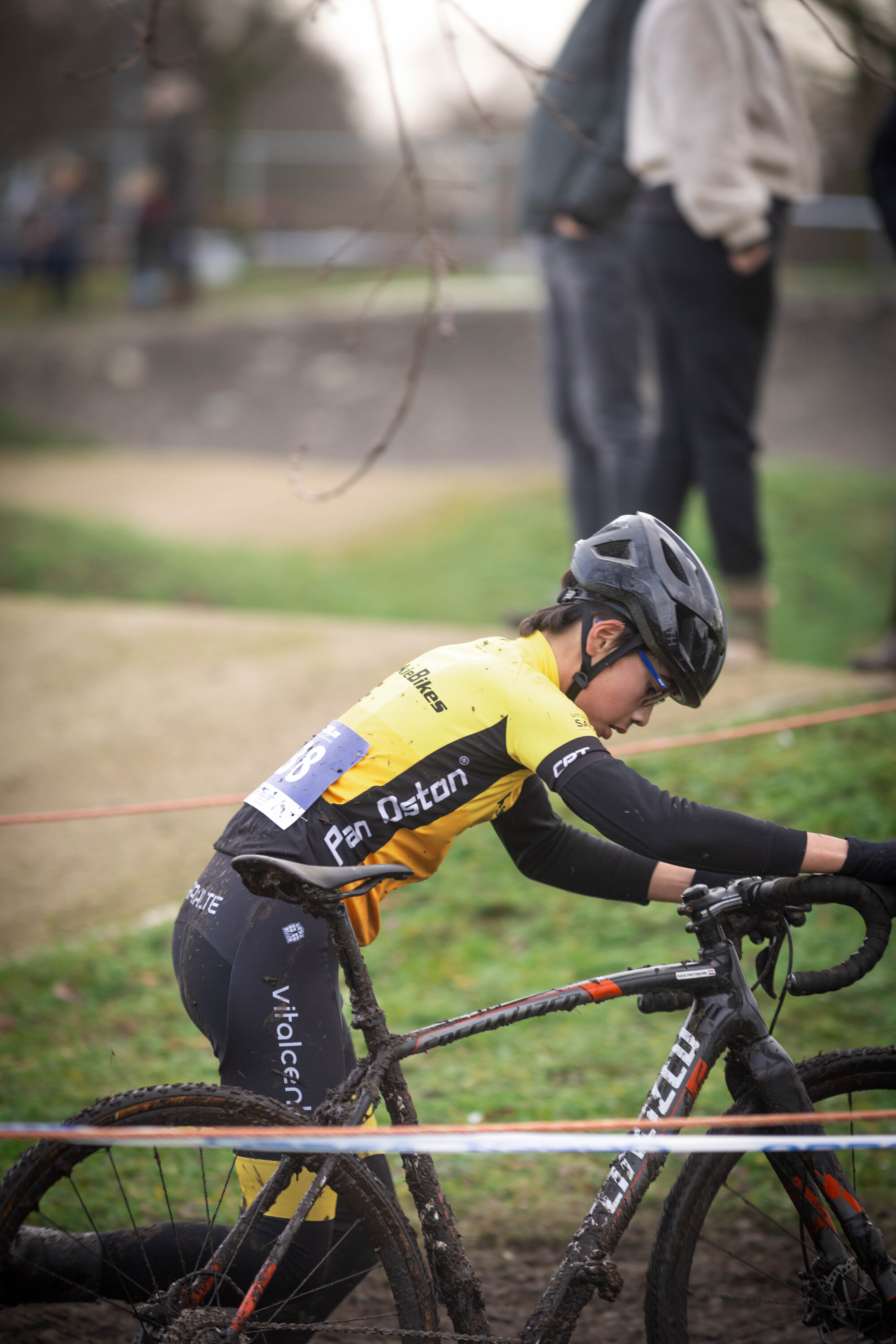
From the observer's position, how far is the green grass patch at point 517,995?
3.69m

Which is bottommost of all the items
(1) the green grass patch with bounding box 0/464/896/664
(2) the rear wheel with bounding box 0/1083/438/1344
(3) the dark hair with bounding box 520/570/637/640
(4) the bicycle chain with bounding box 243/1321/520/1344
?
(1) the green grass patch with bounding box 0/464/896/664

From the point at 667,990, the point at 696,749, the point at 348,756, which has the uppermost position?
the point at 348,756

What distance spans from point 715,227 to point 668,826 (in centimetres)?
355

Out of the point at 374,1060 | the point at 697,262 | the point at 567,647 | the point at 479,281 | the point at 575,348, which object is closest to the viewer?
the point at 374,1060

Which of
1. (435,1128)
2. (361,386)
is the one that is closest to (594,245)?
(435,1128)

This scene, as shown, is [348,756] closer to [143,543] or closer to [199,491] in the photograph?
[143,543]

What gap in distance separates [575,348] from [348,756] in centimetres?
400

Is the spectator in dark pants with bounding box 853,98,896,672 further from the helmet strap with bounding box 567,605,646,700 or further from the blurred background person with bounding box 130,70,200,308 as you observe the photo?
the blurred background person with bounding box 130,70,200,308

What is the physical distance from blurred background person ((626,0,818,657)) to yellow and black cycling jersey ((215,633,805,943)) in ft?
10.3

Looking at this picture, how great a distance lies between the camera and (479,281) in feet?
67.0

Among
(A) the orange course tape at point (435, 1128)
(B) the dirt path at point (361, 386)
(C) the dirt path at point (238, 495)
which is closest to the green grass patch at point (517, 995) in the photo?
(A) the orange course tape at point (435, 1128)

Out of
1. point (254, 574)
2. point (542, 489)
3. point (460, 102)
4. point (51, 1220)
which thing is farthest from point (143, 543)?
point (460, 102)

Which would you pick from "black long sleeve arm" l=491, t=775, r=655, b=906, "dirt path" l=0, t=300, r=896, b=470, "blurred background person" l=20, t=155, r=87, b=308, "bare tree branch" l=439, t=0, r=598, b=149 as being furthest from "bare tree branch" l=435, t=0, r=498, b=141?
"blurred background person" l=20, t=155, r=87, b=308

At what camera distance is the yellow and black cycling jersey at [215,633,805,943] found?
7.11 feet
